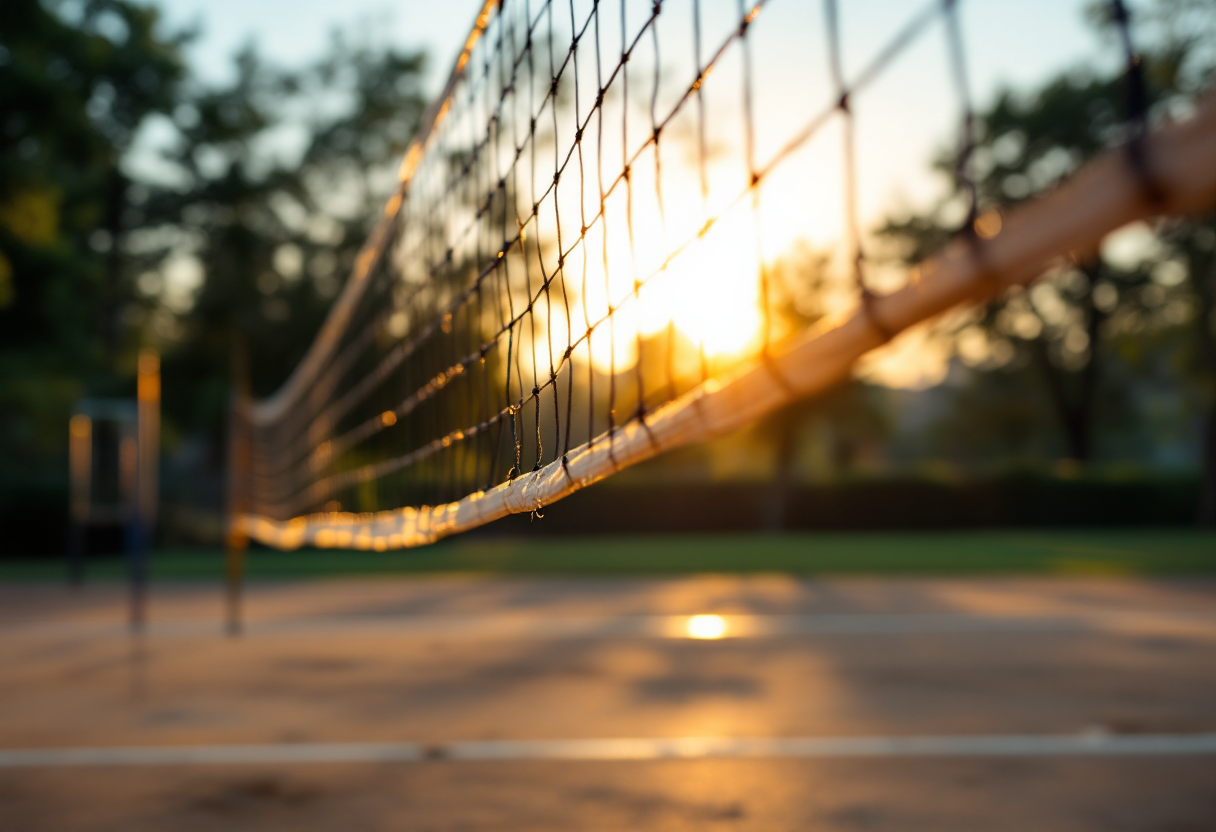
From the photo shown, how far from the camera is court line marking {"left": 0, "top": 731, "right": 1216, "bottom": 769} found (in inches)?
199

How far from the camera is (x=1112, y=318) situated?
3422cm

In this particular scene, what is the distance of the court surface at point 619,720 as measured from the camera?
432 cm

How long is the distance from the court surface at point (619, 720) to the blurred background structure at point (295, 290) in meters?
13.5

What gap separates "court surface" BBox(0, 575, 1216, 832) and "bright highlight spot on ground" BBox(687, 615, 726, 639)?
2.8 inches

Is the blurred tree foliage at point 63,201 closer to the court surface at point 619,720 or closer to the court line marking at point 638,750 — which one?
the court surface at point 619,720

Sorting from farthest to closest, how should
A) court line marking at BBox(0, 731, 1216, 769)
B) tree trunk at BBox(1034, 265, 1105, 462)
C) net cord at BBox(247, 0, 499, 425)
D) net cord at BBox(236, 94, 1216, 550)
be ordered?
tree trunk at BBox(1034, 265, 1105, 462)
court line marking at BBox(0, 731, 1216, 769)
net cord at BBox(247, 0, 499, 425)
net cord at BBox(236, 94, 1216, 550)

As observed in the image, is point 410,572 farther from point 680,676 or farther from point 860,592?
point 680,676

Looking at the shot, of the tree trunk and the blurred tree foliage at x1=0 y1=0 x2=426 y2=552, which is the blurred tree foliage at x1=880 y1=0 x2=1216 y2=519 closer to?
the tree trunk

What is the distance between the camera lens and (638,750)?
17.0ft

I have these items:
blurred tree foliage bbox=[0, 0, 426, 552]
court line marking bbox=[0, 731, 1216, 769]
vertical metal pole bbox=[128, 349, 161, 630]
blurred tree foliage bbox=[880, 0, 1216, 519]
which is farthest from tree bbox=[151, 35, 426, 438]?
court line marking bbox=[0, 731, 1216, 769]

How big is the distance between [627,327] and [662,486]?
24.5 meters

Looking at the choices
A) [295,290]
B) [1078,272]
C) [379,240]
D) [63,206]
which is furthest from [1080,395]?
[379,240]

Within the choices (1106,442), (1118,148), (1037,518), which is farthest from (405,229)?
(1106,442)

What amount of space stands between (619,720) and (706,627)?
12.1 ft
